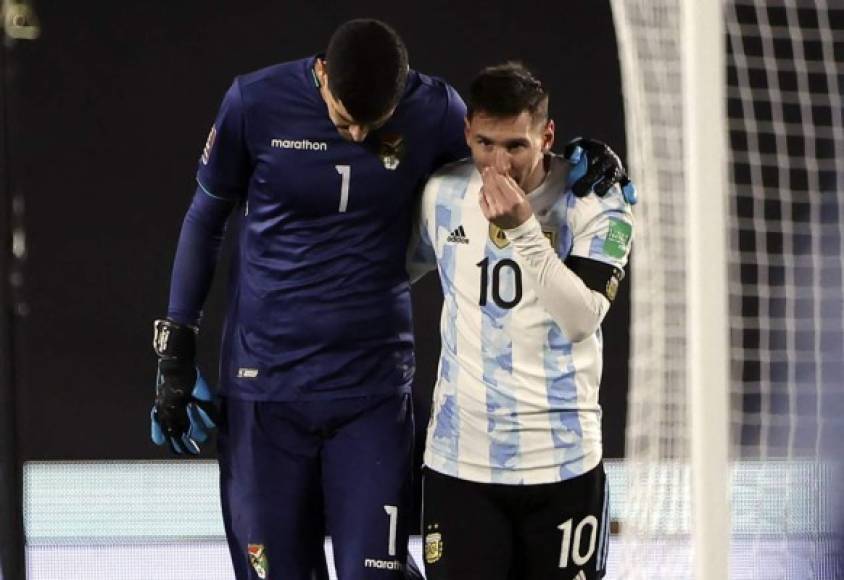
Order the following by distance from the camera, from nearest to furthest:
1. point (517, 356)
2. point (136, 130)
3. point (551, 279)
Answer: point (551, 279), point (517, 356), point (136, 130)

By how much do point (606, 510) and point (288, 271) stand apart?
833mm

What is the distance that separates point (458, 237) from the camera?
10.1 ft

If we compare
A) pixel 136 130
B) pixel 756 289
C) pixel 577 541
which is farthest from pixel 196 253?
pixel 756 289

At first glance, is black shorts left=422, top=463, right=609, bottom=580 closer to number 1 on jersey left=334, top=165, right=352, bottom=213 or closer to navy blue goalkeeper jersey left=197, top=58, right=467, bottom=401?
navy blue goalkeeper jersey left=197, top=58, right=467, bottom=401

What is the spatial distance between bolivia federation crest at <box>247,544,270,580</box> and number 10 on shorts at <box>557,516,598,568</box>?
663 mm

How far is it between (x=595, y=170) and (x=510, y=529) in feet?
2.43

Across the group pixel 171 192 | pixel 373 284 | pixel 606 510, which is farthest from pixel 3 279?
pixel 171 192

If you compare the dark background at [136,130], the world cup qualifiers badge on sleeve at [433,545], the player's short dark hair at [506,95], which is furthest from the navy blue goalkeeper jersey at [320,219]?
the dark background at [136,130]

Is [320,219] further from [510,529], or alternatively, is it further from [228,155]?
[510,529]

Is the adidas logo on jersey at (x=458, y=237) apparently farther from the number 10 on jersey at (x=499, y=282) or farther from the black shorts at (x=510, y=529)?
the black shorts at (x=510, y=529)

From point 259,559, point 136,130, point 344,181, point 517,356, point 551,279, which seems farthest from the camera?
point 136,130

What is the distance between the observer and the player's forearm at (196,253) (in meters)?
3.32

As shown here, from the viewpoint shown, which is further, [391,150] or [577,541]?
[391,150]

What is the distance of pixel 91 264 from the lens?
5.72m
